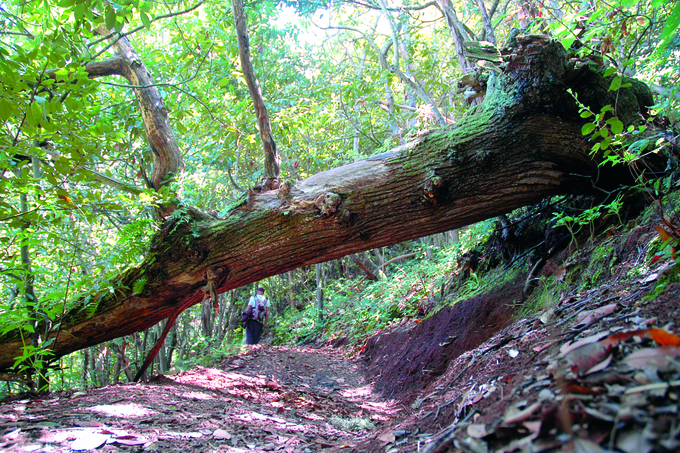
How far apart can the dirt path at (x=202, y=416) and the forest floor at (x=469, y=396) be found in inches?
0.5

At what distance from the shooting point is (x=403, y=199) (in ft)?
11.2

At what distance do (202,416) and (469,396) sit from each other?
1971 mm

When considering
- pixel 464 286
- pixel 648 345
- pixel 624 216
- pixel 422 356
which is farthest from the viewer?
pixel 464 286

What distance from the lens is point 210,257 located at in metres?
3.45

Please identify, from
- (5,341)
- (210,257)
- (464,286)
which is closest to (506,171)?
(464,286)

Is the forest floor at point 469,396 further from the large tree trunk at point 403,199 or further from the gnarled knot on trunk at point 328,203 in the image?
the gnarled knot on trunk at point 328,203

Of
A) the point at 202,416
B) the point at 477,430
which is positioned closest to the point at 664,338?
the point at 477,430

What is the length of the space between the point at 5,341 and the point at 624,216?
557 centimetres

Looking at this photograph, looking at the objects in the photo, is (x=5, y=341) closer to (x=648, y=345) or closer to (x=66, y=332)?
(x=66, y=332)

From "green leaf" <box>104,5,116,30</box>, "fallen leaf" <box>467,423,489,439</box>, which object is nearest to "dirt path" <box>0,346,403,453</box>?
"fallen leaf" <box>467,423,489,439</box>

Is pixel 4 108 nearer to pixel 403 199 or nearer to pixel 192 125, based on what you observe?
pixel 403 199

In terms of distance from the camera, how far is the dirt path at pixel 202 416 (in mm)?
1957

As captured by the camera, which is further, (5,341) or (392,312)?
(392,312)

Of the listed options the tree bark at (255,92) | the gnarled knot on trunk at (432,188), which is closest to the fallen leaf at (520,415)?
the gnarled knot on trunk at (432,188)
